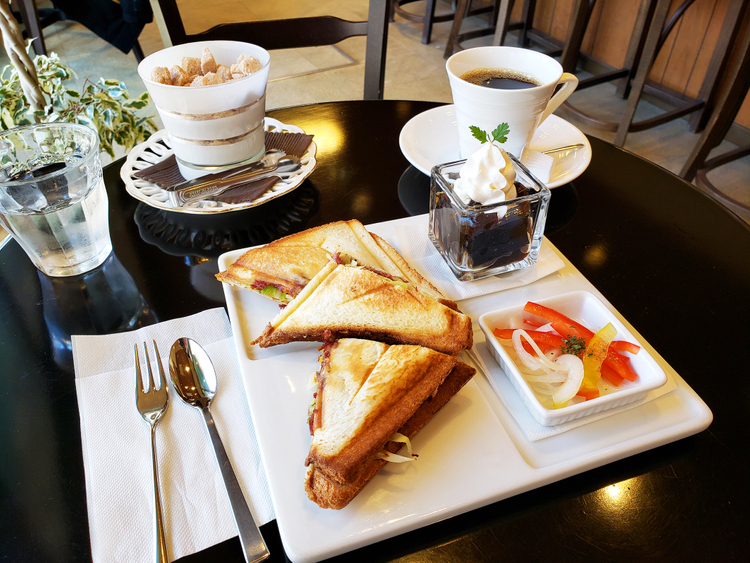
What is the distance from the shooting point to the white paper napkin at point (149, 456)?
0.70m

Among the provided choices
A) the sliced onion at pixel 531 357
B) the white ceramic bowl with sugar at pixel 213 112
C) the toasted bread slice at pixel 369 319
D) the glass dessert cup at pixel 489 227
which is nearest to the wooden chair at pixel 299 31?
the white ceramic bowl with sugar at pixel 213 112

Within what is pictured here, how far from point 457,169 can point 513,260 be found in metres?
0.23

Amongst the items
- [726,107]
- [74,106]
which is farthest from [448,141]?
[726,107]

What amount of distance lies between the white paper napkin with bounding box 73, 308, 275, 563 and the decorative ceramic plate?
1.17ft

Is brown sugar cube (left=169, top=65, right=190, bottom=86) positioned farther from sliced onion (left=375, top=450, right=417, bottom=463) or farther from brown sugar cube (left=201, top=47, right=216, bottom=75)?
sliced onion (left=375, top=450, right=417, bottom=463)

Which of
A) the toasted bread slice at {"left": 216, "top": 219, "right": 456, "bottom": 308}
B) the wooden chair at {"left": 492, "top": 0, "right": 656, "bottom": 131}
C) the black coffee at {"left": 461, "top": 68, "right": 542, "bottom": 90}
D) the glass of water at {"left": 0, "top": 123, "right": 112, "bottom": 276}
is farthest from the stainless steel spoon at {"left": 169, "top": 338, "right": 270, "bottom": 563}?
the wooden chair at {"left": 492, "top": 0, "right": 656, "bottom": 131}

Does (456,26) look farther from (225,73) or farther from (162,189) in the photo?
(162,189)

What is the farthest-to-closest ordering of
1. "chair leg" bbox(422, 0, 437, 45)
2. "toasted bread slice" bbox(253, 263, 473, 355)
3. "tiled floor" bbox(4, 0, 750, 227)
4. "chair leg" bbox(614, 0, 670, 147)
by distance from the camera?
"chair leg" bbox(422, 0, 437, 45)
"tiled floor" bbox(4, 0, 750, 227)
"chair leg" bbox(614, 0, 670, 147)
"toasted bread slice" bbox(253, 263, 473, 355)

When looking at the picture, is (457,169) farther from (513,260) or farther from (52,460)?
(52,460)

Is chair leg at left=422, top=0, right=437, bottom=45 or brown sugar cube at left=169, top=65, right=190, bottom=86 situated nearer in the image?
brown sugar cube at left=169, top=65, right=190, bottom=86

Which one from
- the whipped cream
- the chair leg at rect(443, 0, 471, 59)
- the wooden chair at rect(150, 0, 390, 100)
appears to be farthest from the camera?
the chair leg at rect(443, 0, 471, 59)

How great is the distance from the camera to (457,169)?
3.79 feet

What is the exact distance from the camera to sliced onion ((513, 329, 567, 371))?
874 millimetres

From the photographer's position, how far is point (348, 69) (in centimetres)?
438
